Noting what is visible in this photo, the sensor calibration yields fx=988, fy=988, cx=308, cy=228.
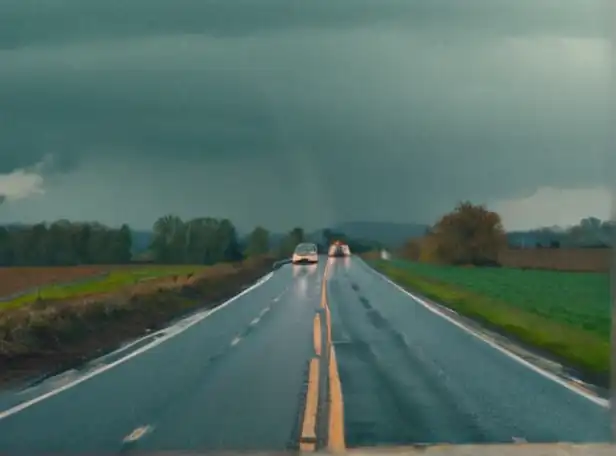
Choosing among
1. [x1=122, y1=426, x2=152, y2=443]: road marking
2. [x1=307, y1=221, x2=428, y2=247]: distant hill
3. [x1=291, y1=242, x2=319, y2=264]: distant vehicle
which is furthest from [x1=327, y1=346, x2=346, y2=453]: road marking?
[x1=122, y1=426, x2=152, y2=443]: road marking

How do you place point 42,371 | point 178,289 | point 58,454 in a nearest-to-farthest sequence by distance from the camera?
point 58,454
point 42,371
point 178,289

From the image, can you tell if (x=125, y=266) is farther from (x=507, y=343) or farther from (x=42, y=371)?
(x=507, y=343)

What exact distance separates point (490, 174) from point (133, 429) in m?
2.71

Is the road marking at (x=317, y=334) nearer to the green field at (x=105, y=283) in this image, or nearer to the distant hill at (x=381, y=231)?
the distant hill at (x=381, y=231)

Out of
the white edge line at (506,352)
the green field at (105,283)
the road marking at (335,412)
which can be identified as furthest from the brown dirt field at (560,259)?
the green field at (105,283)

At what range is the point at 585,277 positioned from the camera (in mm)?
Result: 6219

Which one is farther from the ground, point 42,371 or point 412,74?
point 412,74

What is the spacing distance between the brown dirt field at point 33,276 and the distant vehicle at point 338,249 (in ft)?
5.16

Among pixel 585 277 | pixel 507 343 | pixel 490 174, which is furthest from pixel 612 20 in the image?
pixel 507 343

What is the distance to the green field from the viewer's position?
19.9 ft

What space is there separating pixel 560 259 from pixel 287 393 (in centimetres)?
195

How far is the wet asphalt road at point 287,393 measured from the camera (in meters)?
5.78

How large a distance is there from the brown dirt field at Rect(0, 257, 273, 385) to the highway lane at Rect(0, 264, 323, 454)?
10.8 inches

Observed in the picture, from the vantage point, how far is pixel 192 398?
6.00 m
